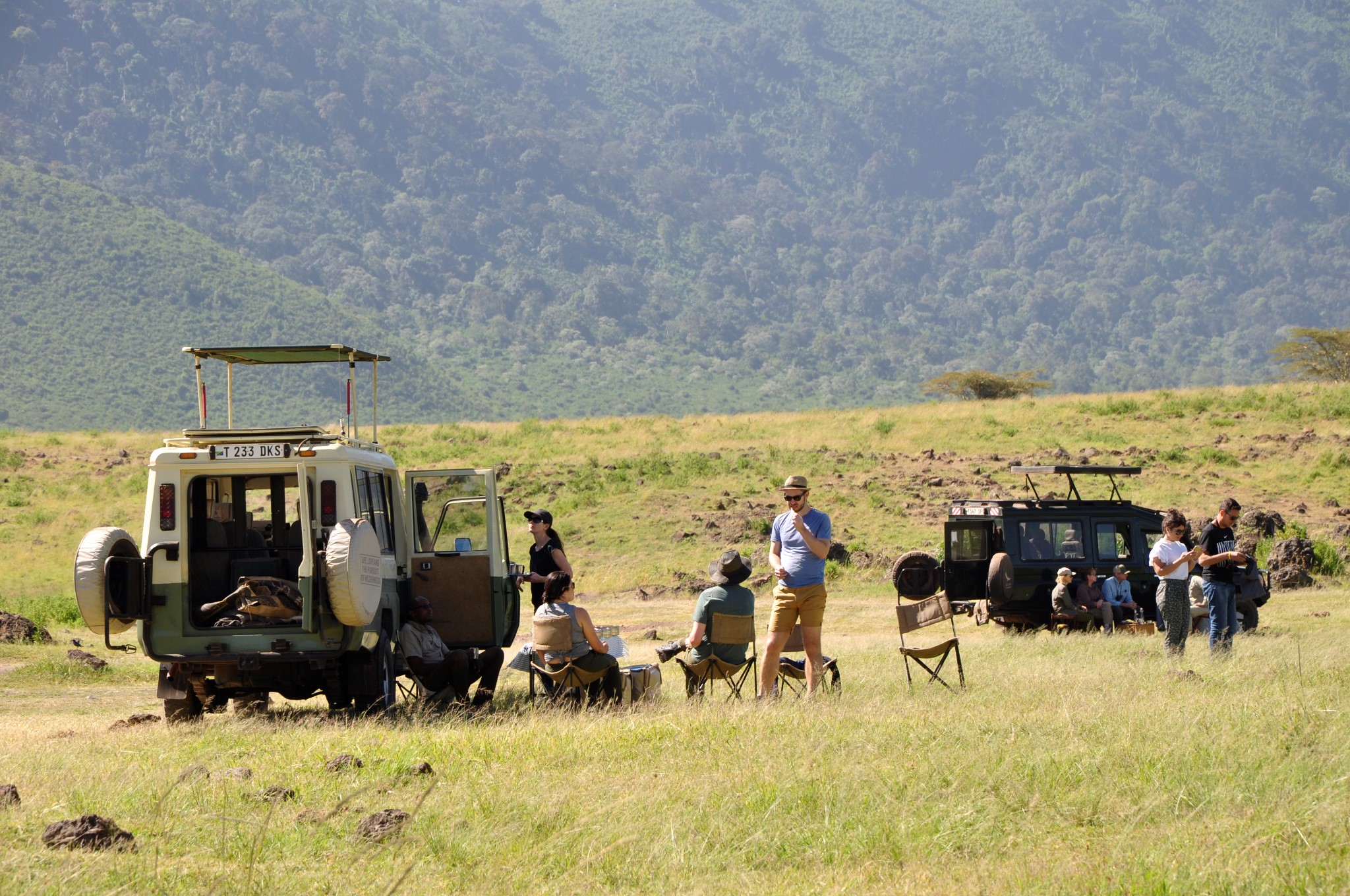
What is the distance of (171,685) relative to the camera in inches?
400

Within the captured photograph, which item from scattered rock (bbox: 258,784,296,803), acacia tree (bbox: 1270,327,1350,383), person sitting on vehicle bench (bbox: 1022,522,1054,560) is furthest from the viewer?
acacia tree (bbox: 1270,327,1350,383)

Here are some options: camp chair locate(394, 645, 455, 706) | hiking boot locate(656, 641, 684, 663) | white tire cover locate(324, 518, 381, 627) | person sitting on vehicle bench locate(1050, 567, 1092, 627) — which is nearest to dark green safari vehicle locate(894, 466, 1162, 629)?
person sitting on vehicle bench locate(1050, 567, 1092, 627)

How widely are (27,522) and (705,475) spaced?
15300 mm

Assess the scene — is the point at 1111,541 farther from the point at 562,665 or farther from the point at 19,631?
the point at 19,631

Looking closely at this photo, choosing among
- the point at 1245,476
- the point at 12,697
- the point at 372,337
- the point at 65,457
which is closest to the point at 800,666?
the point at 12,697

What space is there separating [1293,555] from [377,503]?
1658 centimetres

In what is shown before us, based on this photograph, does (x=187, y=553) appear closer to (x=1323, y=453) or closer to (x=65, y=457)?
(x=1323, y=453)

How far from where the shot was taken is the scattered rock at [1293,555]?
22453 millimetres

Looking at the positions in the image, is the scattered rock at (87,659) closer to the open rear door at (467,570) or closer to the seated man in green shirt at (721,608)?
the open rear door at (467,570)

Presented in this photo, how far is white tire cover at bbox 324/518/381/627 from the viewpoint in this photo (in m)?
9.34

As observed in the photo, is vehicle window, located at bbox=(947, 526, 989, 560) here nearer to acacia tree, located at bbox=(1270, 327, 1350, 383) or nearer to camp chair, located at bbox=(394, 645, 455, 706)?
camp chair, located at bbox=(394, 645, 455, 706)

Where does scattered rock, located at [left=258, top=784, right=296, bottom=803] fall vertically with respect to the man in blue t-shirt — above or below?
below

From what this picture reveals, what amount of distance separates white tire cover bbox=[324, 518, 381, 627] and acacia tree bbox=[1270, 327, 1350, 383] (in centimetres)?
5757

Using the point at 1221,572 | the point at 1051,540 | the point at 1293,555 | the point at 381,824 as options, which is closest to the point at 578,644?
the point at 381,824
